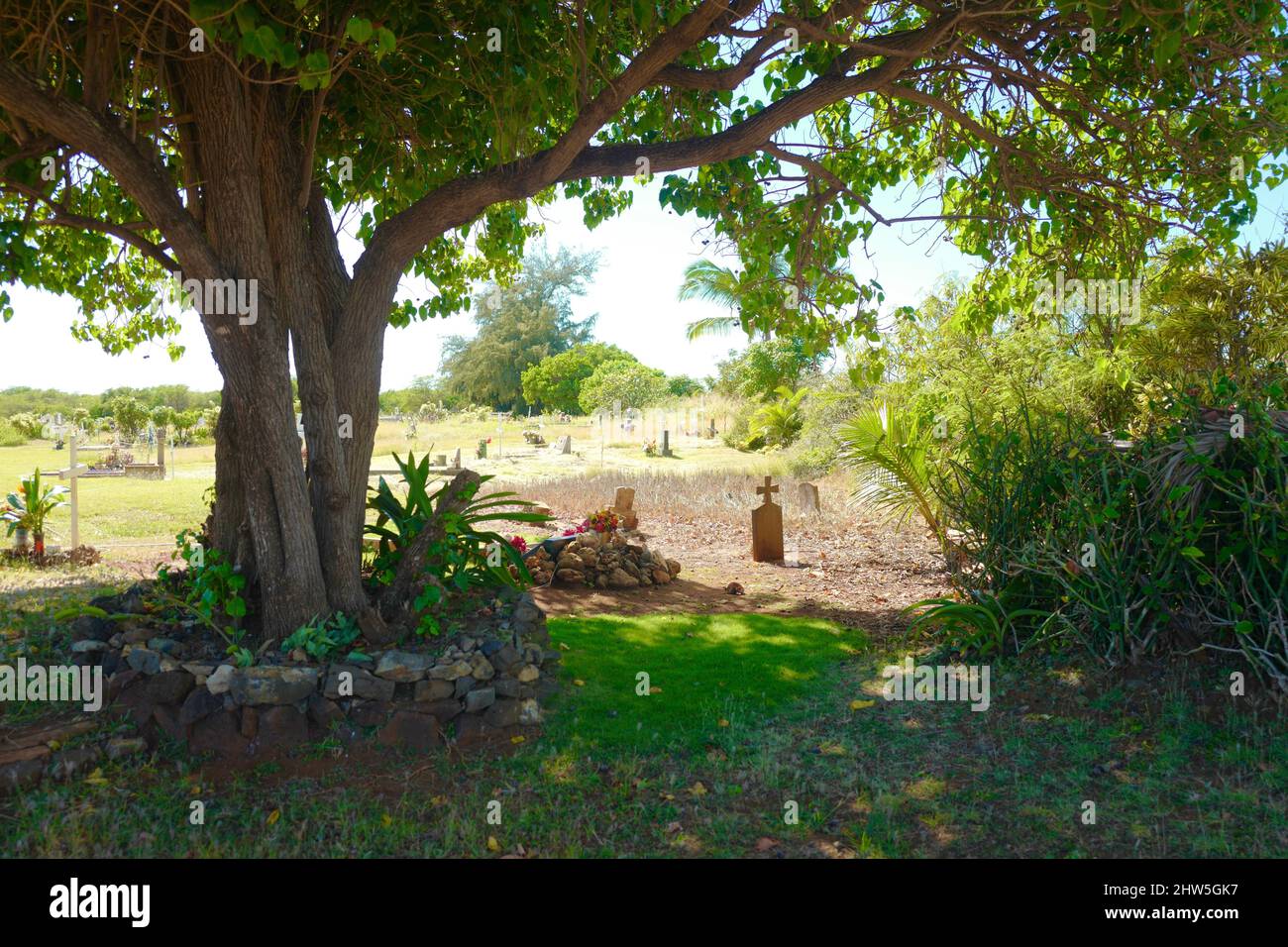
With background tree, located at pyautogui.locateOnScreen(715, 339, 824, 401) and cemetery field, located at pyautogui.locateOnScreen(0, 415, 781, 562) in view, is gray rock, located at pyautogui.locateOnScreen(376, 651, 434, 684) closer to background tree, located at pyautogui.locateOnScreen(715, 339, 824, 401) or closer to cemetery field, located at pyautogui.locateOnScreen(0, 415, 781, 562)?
cemetery field, located at pyautogui.locateOnScreen(0, 415, 781, 562)

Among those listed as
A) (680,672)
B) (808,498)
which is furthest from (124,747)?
(808,498)

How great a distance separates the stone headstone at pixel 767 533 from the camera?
1071 cm

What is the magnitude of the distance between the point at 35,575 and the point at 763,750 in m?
8.30

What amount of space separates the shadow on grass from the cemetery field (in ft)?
7.40

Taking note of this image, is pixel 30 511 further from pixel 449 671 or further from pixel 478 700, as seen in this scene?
pixel 478 700

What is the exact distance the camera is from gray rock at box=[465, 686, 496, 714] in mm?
4934

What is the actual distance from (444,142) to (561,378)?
34.2 metres

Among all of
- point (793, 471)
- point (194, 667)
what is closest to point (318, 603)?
point (194, 667)

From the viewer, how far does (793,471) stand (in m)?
19.2

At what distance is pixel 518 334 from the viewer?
45.0 meters

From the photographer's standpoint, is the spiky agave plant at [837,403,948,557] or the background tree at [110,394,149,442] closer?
the spiky agave plant at [837,403,948,557]

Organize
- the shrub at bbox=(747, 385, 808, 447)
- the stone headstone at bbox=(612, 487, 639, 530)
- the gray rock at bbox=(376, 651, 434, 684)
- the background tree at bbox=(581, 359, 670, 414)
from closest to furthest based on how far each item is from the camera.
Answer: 1. the gray rock at bbox=(376, 651, 434, 684)
2. the stone headstone at bbox=(612, 487, 639, 530)
3. the shrub at bbox=(747, 385, 808, 447)
4. the background tree at bbox=(581, 359, 670, 414)

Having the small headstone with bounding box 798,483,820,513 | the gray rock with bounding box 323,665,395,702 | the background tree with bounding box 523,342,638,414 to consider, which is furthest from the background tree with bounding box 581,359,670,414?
the gray rock with bounding box 323,665,395,702

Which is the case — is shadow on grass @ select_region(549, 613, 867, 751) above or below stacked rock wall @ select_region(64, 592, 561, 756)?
below
